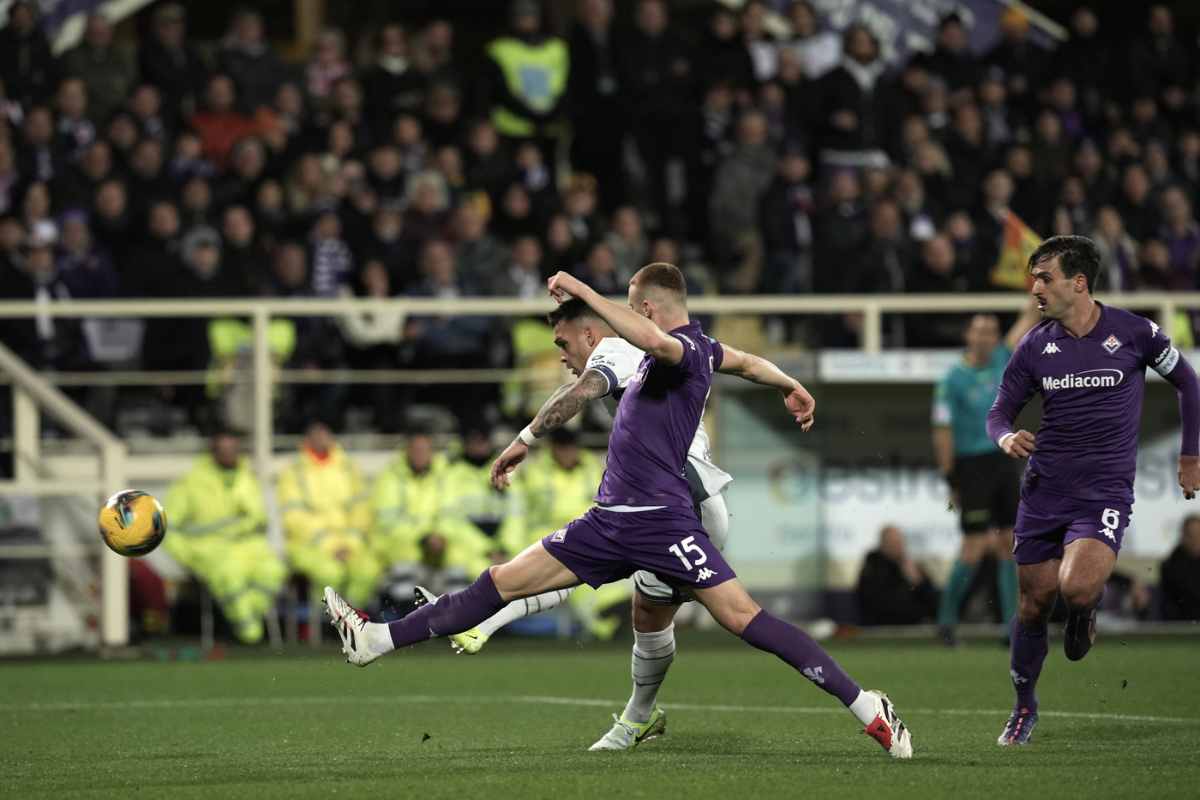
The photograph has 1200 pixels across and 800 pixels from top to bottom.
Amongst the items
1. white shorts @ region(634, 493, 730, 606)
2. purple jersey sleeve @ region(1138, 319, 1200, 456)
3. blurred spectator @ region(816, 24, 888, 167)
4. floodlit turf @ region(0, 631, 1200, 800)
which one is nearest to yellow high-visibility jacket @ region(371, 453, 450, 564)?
floodlit turf @ region(0, 631, 1200, 800)

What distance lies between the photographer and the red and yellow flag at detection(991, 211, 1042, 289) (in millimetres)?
16938

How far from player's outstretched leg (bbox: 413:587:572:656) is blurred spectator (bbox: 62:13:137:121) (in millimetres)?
10236

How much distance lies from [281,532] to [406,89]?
4573 millimetres

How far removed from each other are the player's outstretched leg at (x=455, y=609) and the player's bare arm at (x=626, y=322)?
1018 millimetres

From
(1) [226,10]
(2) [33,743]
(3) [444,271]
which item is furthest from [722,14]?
(2) [33,743]

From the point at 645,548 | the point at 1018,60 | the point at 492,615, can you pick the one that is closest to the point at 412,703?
the point at 492,615

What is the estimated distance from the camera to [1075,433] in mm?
8977

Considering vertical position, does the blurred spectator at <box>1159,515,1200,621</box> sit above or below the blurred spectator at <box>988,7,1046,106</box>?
below

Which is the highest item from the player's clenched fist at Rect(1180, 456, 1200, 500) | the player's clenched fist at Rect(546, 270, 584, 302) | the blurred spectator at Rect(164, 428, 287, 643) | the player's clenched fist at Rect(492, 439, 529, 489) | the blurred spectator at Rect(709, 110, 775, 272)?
the blurred spectator at Rect(709, 110, 775, 272)

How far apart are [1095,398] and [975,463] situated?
6.06 metres

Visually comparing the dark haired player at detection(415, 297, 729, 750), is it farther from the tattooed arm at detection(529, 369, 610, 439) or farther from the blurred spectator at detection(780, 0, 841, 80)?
the blurred spectator at detection(780, 0, 841, 80)

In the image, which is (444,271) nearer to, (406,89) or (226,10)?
(406,89)

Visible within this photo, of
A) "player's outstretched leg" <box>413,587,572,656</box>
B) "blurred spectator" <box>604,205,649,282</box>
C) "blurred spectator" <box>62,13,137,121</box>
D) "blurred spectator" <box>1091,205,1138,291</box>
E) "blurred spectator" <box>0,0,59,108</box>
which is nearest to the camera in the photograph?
"player's outstretched leg" <box>413,587,572,656</box>

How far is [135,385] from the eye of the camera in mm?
17234
